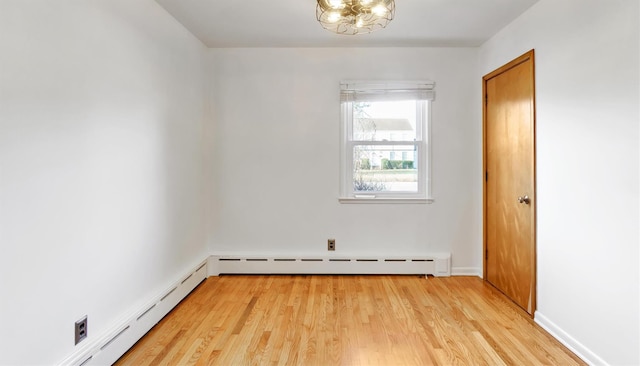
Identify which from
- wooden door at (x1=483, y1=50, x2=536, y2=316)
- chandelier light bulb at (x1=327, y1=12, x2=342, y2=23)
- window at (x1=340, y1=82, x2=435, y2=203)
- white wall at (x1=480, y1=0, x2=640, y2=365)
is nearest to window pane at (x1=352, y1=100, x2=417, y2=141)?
window at (x1=340, y1=82, x2=435, y2=203)

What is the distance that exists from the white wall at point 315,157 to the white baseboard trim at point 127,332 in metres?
0.90

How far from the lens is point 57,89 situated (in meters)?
1.58

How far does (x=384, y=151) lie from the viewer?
140 inches

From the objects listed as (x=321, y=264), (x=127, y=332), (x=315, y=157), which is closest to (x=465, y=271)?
(x=321, y=264)

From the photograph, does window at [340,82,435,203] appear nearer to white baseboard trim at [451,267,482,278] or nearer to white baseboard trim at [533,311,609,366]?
white baseboard trim at [451,267,482,278]

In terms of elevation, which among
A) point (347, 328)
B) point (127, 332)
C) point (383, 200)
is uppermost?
point (383, 200)

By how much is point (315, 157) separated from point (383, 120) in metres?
0.86

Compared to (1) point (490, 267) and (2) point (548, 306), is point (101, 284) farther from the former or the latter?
(1) point (490, 267)

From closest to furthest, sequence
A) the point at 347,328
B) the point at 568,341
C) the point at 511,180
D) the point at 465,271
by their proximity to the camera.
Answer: the point at 568,341 < the point at 347,328 < the point at 511,180 < the point at 465,271

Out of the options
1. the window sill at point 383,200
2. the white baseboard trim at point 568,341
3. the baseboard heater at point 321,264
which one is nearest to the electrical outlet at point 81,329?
the baseboard heater at point 321,264

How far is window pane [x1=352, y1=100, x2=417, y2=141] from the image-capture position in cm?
356

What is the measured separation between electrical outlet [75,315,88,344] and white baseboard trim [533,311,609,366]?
293 cm

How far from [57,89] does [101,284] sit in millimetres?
1099

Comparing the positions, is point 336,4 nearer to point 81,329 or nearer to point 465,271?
point 81,329
